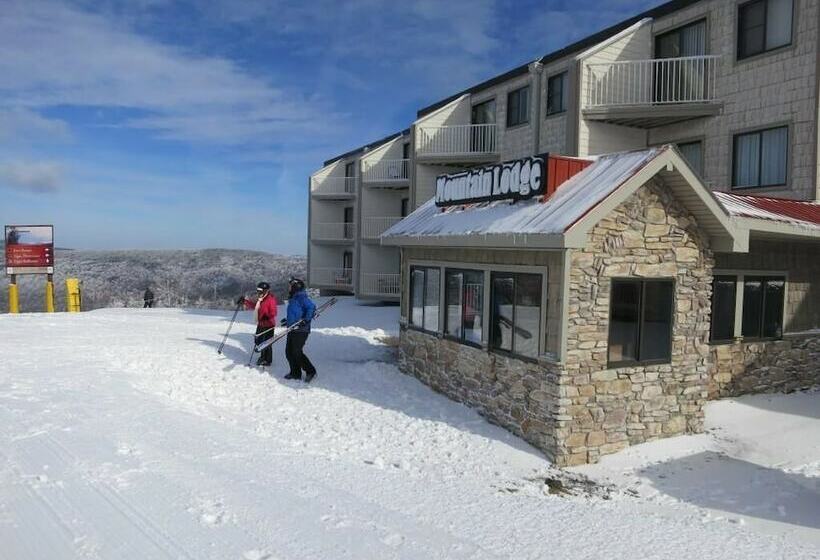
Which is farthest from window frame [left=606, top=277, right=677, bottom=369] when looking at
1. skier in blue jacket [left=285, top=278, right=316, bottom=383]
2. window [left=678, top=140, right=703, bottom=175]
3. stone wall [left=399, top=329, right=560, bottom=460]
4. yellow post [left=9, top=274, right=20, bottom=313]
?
yellow post [left=9, top=274, right=20, bottom=313]

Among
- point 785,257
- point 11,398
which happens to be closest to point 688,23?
point 785,257

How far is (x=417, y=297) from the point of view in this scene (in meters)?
12.8

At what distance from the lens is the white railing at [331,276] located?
32.8 meters

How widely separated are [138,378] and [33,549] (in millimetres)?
6544

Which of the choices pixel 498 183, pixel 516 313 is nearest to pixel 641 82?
pixel 498 183

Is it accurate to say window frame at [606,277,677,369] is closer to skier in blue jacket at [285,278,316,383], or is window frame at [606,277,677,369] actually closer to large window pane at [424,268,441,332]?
large window pane at [424,268,441,332]

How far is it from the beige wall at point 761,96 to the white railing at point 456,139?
25.7 feet

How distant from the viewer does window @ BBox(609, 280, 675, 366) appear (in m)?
9.25

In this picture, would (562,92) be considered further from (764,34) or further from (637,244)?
(637,244)

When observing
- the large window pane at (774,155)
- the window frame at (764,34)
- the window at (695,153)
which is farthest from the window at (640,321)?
the window frame at (764,34)

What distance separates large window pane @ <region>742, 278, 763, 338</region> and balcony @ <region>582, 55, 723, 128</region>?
523cm

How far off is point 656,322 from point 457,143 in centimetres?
1620

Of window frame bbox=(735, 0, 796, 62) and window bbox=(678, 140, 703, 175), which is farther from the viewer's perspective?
window bbox=(678, 140, 703, 175)

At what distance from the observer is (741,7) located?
14578 millimetres
